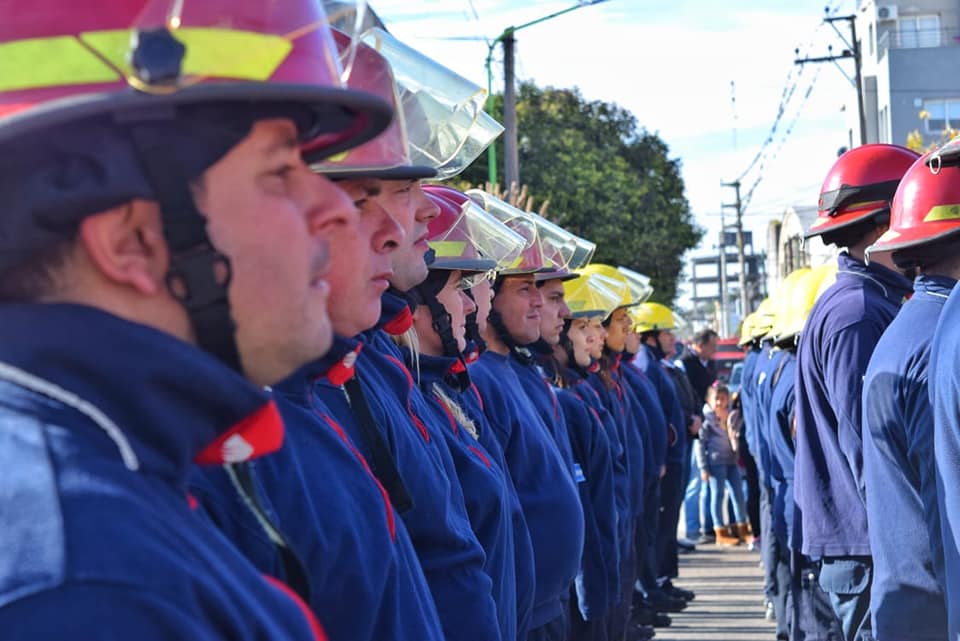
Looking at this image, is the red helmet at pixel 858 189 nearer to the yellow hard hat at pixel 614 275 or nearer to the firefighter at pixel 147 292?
the yellow hard hat at pixel 614 275

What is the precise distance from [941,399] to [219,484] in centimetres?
214

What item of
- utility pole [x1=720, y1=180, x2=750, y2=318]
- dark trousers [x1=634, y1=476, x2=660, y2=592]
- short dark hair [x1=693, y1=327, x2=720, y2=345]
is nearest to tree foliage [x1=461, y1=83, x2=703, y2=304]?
short dark hair [x1=693, y1=327, x2=720, y2=345]

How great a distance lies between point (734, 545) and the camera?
16.6 m

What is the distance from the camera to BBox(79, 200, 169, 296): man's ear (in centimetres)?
159

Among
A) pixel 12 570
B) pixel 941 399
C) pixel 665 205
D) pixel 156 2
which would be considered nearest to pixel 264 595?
pixel 12 570

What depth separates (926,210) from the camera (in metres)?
5.08

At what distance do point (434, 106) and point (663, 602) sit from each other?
9213mm

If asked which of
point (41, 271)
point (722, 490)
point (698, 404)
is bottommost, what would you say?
point (722, 490)

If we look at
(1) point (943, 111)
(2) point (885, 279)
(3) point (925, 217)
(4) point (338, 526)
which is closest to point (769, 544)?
(2) point (885, 279)

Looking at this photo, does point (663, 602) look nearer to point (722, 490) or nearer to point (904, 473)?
point (722, 490)

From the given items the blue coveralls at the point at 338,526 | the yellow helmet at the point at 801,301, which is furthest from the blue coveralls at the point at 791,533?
the blue coveralls at the point at 338,526

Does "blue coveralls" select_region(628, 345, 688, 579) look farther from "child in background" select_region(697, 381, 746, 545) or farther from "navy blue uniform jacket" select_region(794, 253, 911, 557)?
"navy blue uniform jacket" select_region(794, 253, 911, 557)

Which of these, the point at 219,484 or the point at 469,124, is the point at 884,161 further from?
the point at 219,484

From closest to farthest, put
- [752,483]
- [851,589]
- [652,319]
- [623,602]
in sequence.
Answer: [851,589] → [623,602] → [752,483] → [652,319]
